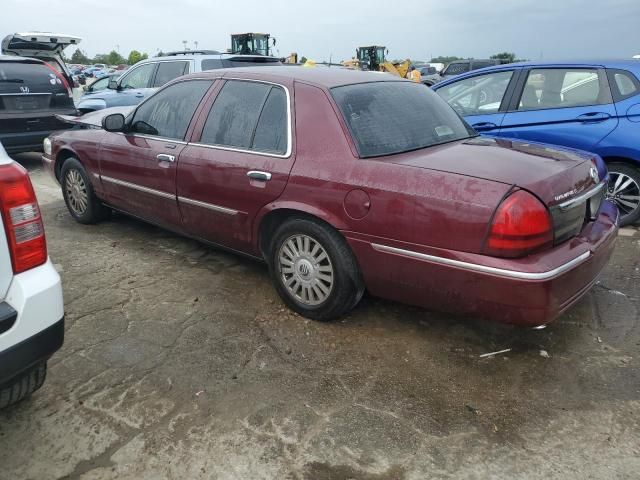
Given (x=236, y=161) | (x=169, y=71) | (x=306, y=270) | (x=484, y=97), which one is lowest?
(x=306, y=270)

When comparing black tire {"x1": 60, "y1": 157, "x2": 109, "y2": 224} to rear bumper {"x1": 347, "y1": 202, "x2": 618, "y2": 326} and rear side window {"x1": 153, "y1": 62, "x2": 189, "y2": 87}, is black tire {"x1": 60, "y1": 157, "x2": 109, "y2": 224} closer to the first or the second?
rear bumper {"x1": 347, "y1": 202, "x2": 618, "y2": 326}

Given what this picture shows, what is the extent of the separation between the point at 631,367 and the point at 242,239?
253 cm

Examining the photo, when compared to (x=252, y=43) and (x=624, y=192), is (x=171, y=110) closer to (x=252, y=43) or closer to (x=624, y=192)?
(x=624, y=192)

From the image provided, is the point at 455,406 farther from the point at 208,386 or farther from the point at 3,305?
the point at 3,305

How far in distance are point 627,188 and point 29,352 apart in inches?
202

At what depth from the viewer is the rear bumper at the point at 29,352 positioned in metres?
2.02

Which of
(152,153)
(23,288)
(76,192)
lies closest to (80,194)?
(76,192)

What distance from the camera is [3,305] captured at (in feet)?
6.73

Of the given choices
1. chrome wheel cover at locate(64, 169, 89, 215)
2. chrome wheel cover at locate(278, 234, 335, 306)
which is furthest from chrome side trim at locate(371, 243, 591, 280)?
chrome wheel cover at locate(64, 169, 89, 215)

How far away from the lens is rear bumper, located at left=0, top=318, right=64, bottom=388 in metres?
2.02

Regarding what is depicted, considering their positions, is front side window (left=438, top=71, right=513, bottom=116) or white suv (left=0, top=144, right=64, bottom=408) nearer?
white suv (left=0, top=144, right=64, bottom=408)

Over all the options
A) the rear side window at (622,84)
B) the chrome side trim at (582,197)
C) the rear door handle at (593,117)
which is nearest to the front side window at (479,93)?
the rear door handle at (593,117)

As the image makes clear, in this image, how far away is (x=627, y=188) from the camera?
5090mm

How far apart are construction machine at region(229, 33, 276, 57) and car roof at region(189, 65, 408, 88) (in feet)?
59.4
